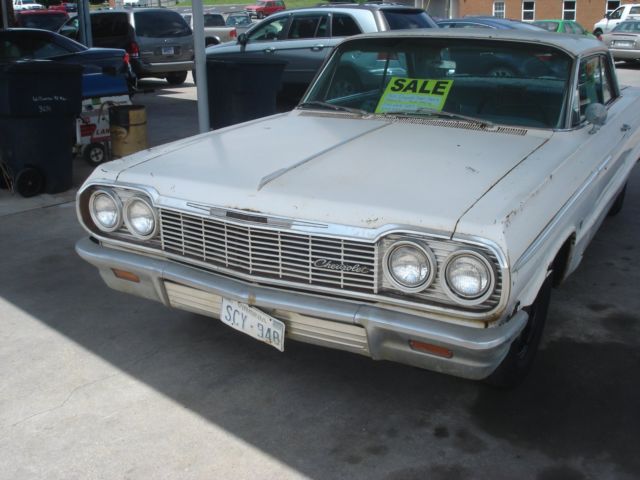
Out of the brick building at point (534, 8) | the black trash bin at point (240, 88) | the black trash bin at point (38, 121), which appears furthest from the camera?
the brick building at point (534, 8)

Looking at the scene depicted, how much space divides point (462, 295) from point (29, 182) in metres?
5.22

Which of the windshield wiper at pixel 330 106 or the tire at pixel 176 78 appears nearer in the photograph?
the windshield wiper at pixel 330 106

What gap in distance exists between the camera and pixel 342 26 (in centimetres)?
1110

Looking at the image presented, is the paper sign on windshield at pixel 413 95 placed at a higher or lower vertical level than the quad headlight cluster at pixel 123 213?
higher

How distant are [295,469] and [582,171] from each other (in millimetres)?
2043

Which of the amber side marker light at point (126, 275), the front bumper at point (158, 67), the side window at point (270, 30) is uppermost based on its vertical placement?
the side window at point (270, 30)

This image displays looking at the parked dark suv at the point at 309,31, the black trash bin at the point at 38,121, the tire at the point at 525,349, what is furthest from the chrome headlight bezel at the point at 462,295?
the parked dark suv at the point at 309,31

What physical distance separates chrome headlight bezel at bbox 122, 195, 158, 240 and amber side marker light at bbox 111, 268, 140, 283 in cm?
18

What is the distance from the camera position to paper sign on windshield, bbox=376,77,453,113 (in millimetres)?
4238

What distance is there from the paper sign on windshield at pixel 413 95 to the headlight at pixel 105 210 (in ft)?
5.48

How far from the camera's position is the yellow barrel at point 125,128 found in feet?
24.9

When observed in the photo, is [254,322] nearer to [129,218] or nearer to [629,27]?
[129,218]

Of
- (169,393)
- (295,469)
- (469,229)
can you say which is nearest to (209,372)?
(169,393)

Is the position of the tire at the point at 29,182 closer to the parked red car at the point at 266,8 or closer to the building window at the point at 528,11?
the building window at the point at 528,11
